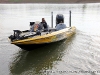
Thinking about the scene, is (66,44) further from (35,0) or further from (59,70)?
(35,0)

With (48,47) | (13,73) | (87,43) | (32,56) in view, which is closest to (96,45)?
(87,43)

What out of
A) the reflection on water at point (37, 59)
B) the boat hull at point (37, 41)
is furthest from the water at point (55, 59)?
the boat hull at point (37, 41)

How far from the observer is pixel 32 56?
10.4 metres

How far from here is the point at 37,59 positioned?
9.97 metres

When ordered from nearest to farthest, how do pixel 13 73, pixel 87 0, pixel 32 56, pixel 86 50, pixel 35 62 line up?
pixel 13 73
pixel 35 62
pixel 32 56
pixel 86 50
pixel 87 0

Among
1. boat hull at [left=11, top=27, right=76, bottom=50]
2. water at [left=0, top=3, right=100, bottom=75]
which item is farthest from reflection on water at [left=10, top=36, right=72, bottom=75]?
boat hull at [left=11, top=27, right=76, bottom=50]

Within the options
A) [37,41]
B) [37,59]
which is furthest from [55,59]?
[37,41]

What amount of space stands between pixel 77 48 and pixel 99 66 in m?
3.07

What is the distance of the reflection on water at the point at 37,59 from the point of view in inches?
338

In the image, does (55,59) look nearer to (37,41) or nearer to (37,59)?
(37,59)

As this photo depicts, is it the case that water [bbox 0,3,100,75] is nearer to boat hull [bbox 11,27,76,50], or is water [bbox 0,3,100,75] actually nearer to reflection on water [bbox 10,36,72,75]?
reflection on water [bbox 10,36,72,75]

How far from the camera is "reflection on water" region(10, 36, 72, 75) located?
28.2ft

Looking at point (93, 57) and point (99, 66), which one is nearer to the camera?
point (99, 66)

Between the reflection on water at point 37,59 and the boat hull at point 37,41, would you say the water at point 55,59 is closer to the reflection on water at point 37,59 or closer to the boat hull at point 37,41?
the reflection on water at point 37,59
